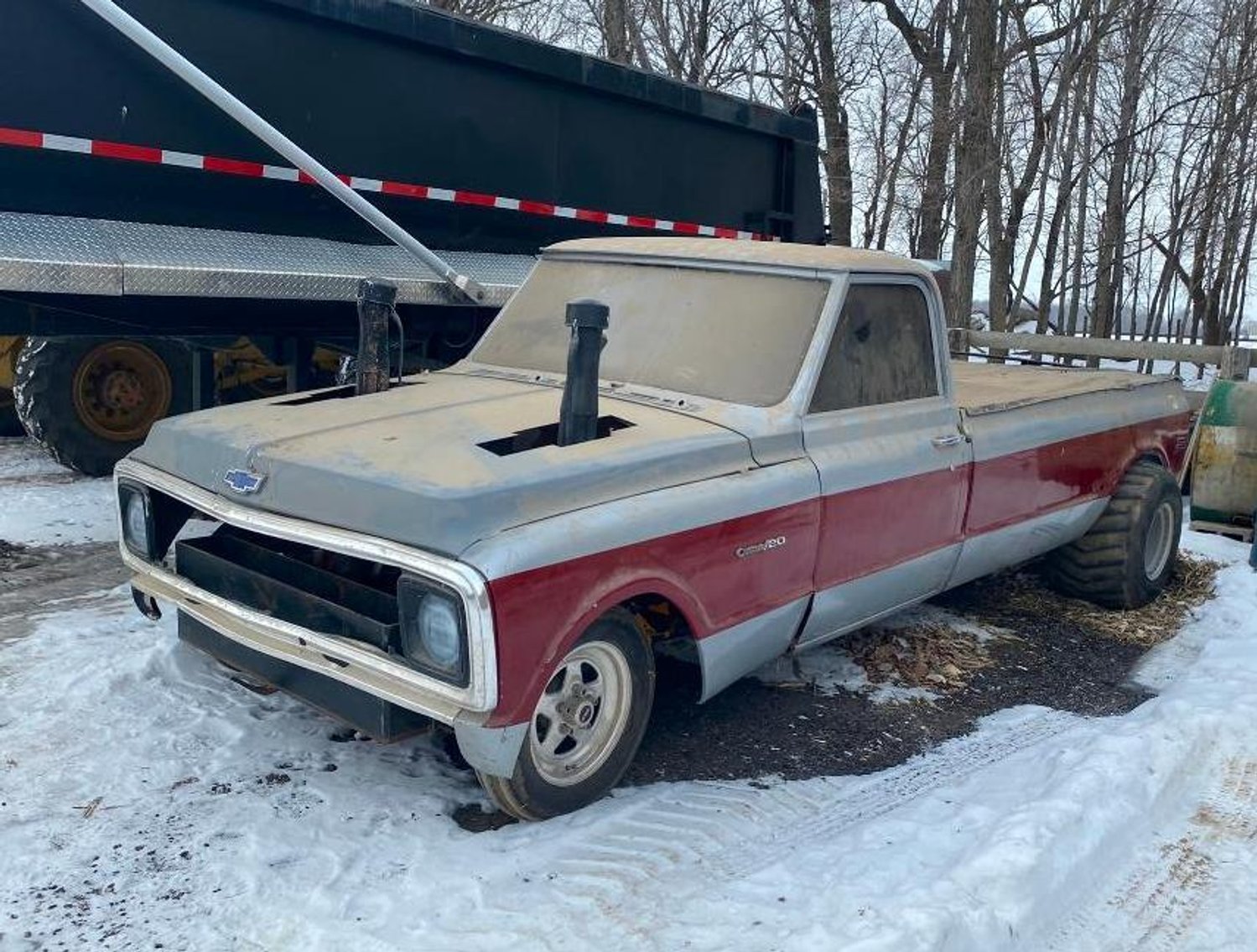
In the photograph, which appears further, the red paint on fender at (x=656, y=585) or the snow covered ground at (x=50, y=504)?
the snow covered ground at (x=50, y=504)

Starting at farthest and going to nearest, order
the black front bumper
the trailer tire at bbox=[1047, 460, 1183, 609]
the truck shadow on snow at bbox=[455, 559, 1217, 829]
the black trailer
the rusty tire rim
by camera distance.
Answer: the rusty tire rim
the trailer tire at bbox=[1047, 460, 1183, 609]
the black trailer
the truck shadow on snow at bbox=[455, 559, 1217, 829]
the black front bumper

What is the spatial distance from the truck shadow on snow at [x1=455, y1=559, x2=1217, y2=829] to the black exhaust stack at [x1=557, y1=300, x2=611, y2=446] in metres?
1.08

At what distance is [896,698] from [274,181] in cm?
448

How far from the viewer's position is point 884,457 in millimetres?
4543

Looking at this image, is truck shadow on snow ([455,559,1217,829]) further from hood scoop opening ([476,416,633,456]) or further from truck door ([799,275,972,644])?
hood scoop opening ([476,416,633,456])

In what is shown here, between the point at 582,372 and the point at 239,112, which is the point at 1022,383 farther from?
the point at 239,112

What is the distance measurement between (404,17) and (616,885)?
5.55 m

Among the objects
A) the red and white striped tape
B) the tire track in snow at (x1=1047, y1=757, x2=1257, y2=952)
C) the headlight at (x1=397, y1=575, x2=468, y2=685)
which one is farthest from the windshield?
the tire track in snow at (x1=1047, y1=757, x2=1257, y2=952)

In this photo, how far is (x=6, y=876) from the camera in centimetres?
311

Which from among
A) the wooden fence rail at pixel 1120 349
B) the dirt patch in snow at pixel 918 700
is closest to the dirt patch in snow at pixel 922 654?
the dirt patch in snow at pixel 918 700

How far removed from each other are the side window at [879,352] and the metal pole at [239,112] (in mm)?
2985

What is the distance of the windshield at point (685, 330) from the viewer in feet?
14.5

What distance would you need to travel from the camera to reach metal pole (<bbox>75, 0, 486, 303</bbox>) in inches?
225

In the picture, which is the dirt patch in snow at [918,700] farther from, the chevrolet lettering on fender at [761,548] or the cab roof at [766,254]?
the cab roof at [766,254]
